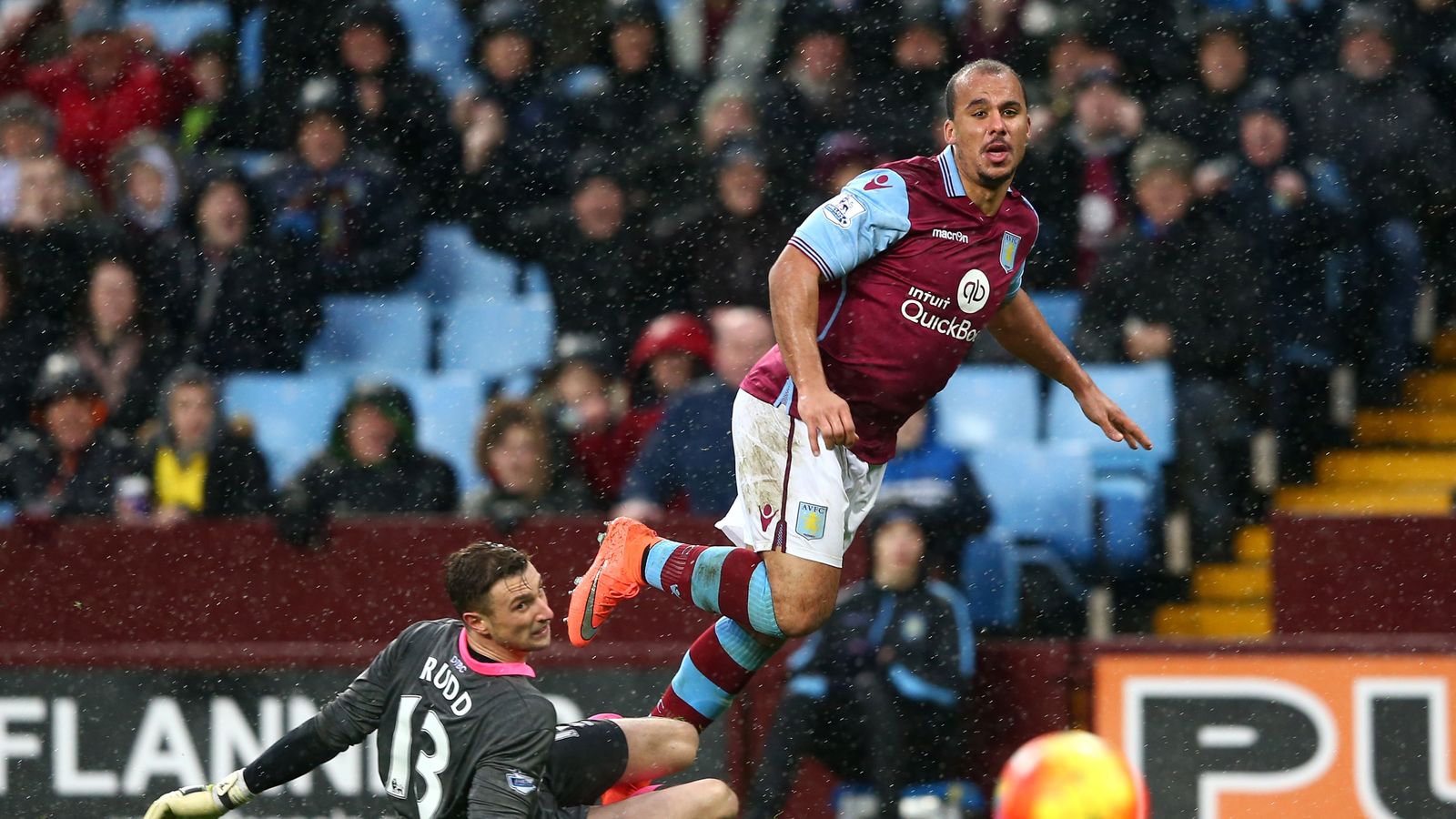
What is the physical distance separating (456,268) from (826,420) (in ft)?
17.6

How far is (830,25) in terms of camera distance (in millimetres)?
10438

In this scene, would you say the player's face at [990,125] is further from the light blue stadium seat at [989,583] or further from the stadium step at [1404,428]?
the stadium step at [1404,428]

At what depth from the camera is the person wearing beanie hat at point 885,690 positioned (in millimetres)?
7930

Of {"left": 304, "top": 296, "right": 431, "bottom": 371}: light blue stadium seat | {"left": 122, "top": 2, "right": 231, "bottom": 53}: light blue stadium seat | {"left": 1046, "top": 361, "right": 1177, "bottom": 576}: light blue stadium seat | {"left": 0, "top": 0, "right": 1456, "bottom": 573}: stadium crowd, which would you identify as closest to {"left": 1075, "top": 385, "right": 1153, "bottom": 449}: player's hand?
{"left": 0, "top": 0, "right": 1456, "bottom": 573}: stadium crowd

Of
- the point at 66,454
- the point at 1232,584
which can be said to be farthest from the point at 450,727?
the point at 1232,584

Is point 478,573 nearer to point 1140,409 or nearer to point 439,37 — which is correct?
point 1140,409

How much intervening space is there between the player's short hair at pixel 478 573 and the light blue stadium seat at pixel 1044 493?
325 cm

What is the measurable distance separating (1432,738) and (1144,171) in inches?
114

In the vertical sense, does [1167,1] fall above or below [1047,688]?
above

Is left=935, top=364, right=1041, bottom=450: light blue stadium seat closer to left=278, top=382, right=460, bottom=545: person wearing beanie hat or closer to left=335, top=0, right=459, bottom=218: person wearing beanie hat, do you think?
left=278, top=382, right=460, bottom=545: person wearing beanie hat

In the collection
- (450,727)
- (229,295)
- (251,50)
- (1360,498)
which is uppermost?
(251,50)

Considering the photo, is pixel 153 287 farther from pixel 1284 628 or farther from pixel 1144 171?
pixel 1284 628

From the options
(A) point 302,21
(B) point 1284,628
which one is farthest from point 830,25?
(B) point 1284,628

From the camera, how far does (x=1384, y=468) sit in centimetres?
990
